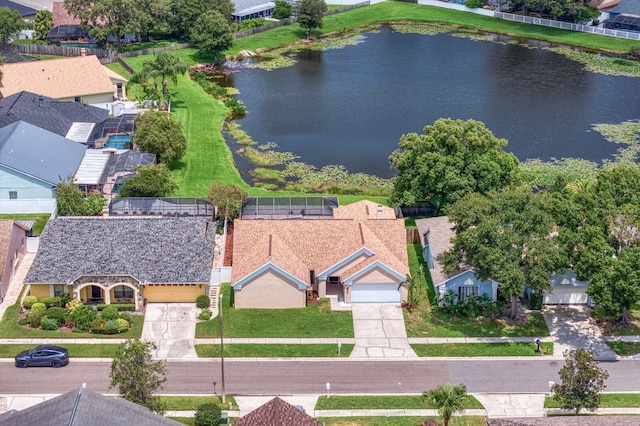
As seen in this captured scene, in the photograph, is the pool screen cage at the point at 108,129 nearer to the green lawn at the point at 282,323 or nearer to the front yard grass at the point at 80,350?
the green lawn at the point at 282,323

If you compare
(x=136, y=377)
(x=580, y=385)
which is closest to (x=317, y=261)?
(x=136, y=377)

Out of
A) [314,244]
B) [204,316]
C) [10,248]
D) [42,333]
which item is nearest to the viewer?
[42,333]

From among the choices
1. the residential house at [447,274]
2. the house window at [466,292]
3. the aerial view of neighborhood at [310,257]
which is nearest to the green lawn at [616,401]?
the aerial view of neighborhood at [310,257]

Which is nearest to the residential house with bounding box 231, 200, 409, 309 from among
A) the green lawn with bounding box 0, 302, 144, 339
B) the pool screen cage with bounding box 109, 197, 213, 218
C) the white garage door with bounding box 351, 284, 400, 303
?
the white garage door with bounding box 351, 284, 400, 303

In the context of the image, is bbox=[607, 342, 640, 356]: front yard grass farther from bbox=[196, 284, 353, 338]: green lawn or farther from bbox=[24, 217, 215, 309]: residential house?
bbox=[24, 217, 215, 309]: residential house

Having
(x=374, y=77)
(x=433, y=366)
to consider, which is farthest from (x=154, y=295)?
(x=374, y=77)

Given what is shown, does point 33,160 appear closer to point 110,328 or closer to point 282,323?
point 110,328
